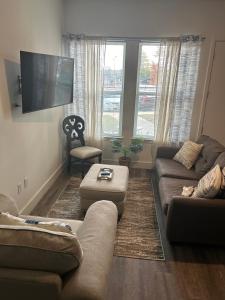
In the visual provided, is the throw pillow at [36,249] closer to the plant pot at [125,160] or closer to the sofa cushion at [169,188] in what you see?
the sofa cushion at [169,188]

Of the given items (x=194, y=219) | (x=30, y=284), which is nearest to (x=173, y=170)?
(x=194, y=219)

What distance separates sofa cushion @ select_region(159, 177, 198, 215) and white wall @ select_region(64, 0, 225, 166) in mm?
1804

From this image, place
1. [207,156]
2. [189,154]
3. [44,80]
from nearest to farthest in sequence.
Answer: [44,80] < [207,156] < [189,154]

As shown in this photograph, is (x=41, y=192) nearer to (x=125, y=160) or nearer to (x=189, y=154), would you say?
(x=125, y=160)

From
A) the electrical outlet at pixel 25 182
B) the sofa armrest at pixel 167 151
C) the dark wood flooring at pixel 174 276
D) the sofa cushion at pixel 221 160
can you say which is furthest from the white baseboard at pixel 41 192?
the sofa cushion at pixel 221 160

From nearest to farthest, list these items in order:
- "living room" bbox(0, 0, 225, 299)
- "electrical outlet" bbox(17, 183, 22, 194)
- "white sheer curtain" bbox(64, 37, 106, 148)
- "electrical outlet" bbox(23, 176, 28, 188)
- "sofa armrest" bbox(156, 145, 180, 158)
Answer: "living room" bbox(0, 0, 225, 299) → "electrical outlet" bbox(17, 183, 22, 194) → "electrical outlet" bbox(23, 176, 28, 188) → "sofa armrest" bbox(156, 145, 180, 158) → "white sheer curtain" bbox(64, 37, 106, 148)

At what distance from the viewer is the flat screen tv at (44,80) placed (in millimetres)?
2475

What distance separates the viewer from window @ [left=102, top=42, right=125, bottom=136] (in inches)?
168

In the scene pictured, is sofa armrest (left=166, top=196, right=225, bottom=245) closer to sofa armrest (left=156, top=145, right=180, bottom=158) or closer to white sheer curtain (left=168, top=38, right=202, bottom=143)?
sofa armrest (left=156, top=145, right=180, bottom=158)

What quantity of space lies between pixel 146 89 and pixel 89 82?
3.38ft

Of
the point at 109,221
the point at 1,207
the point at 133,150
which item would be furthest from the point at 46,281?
the point at 133,150

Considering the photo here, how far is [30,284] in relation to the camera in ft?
3.49

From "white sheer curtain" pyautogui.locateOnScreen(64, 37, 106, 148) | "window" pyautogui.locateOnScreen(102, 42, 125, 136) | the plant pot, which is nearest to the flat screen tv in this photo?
"white sheer curtain" pyautogui.locateOnScreen(64, 37, 106, 148)

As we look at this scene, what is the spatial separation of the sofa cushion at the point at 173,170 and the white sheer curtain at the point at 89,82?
1403mm
